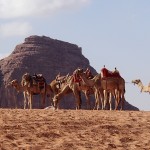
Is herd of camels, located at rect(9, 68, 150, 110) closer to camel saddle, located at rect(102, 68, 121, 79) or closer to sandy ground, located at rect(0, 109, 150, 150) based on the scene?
camel saddle, located at rect(102, 68, 121, 79)

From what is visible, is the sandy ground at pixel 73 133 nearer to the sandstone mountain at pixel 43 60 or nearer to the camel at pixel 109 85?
the camel at pixel 109 85

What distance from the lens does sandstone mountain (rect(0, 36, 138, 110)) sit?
75438 mm

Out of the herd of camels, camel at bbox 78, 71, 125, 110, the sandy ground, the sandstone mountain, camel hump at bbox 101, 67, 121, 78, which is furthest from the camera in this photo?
the sandstone mountain

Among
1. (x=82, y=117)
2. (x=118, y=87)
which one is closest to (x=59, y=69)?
(x=118, y=87)

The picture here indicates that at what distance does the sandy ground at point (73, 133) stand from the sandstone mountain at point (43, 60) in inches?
2224

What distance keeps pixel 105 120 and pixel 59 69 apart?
6459 cm

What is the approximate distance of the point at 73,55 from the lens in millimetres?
83500

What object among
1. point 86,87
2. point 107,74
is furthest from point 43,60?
point 107,74

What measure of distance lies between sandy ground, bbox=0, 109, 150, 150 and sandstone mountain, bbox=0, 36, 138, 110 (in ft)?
185

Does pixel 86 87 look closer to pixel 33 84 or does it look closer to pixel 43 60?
pixel 33 84

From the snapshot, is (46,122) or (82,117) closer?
(46,122)

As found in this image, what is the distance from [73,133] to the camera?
41.7 ft

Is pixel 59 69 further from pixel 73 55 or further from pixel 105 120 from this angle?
pixel 105 120

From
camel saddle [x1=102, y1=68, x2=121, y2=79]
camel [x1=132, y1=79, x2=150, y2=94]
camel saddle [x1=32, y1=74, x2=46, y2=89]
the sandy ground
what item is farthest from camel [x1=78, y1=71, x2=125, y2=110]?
the sandy ground
